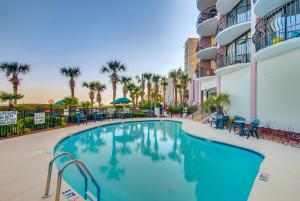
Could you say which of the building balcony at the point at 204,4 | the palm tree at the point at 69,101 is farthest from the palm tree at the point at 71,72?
the building balcony at the point at 204,4

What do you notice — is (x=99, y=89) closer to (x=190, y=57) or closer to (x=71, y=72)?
(x=71, y=72)

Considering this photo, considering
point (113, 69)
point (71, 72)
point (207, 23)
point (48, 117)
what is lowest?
point (48, 117)

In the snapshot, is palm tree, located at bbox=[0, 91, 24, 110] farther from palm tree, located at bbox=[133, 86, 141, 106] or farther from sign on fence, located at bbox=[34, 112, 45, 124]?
palm tree, located at bbox=[133, 86, 141, 106]

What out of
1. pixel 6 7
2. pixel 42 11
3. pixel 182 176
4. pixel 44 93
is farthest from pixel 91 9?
pixel 182 176

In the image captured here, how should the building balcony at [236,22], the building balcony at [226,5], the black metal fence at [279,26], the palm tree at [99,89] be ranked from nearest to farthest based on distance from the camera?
the black metal fence at [279,26]
the building balcony at [236,22]
the building balcony at [226,5]
the palm tree at [99,89]

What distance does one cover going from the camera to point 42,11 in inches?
455

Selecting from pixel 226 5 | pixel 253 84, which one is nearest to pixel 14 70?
pixel 226 5

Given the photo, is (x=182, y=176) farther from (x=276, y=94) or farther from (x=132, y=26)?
(x=132, y=26)

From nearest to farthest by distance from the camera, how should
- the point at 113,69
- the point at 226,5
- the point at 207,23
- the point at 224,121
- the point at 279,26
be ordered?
the point at 279,26
the point at 224,121
the point at 226,5
the point at 207,23
the point at 113,69

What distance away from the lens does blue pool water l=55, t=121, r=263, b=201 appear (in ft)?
13.4

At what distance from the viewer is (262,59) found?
34.4 feet

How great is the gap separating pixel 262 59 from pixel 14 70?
25.5 m

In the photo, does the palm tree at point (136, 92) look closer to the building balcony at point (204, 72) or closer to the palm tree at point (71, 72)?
the palm tree at point (71, 72)

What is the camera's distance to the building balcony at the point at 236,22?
40.9ft
